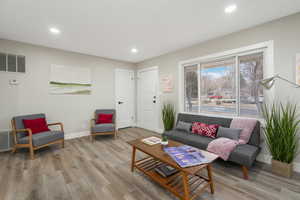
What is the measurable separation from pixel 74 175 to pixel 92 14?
8.36 feet

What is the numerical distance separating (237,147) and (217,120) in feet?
2.48

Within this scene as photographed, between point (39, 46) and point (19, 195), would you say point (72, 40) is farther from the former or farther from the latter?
point (19, 195)

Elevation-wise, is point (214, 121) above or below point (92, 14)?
below

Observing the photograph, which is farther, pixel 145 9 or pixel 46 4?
pixel 145 9

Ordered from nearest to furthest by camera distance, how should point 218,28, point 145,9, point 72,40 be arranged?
point 145,9, point 218,28, point 72,40

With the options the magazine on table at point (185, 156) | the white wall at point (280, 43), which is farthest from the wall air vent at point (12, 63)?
the white wall at point (280, 43)

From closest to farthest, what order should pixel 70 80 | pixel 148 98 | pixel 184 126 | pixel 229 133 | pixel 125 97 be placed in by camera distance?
pixel 229 133 < pixel 184 126 < pixel 70 80 < pixel 148 98 < pixel 125 97

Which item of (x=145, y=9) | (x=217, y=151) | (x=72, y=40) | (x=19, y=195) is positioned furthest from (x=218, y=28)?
(x=19, y=195)

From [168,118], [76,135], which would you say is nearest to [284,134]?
[168,118]

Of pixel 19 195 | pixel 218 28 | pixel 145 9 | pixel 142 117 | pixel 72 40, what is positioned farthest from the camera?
pixel 142 117

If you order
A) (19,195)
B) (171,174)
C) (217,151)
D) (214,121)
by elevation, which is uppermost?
(214,121)

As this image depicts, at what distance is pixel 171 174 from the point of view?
6.11 feet

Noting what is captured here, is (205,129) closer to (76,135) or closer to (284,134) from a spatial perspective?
(284,134)

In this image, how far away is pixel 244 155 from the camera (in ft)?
6.45
